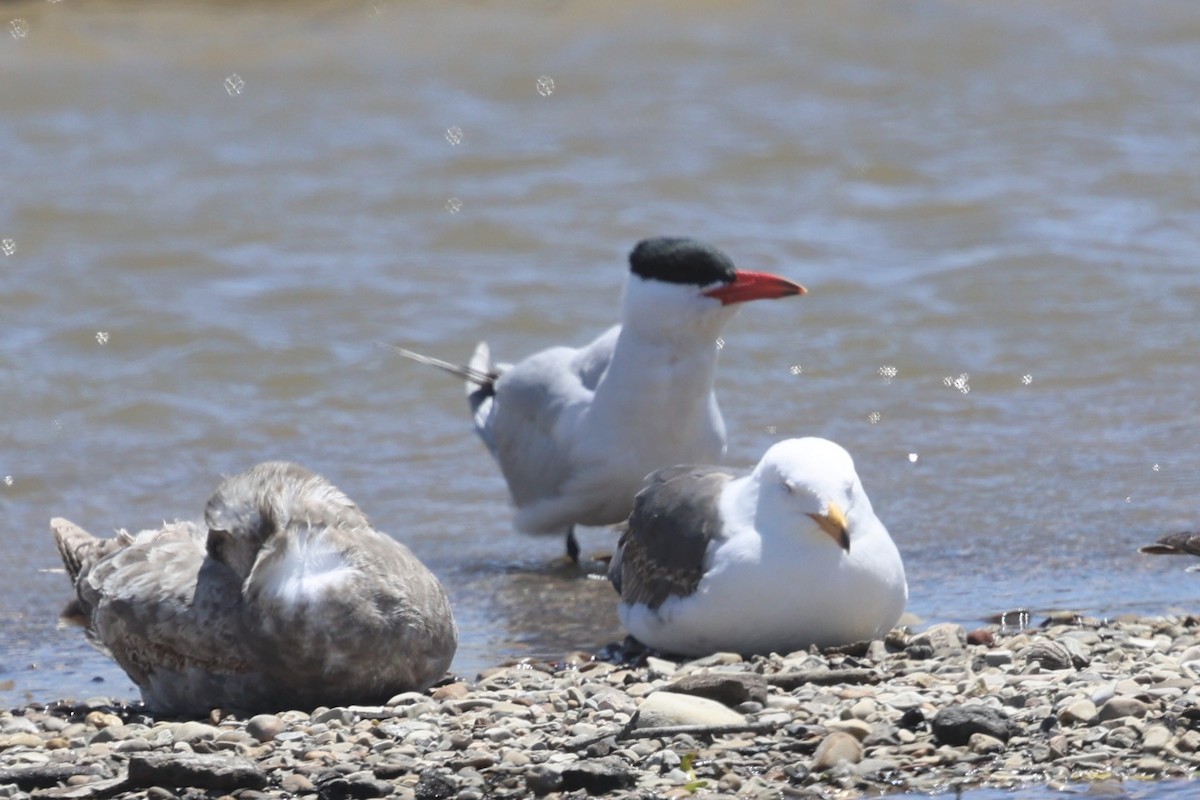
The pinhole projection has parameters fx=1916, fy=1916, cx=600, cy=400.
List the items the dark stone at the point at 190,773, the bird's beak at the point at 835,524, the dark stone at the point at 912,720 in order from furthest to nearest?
the bird's beak at the point at 835,524
the dark stone at the point at 912,720
the dark stone at the point at 190,773

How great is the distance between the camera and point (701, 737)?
4.33 m

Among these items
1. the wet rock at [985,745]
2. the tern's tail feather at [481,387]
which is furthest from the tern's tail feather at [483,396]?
the wet rock at [985,745]

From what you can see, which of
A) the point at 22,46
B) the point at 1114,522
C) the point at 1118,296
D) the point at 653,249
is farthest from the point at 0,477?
the point at 22,46

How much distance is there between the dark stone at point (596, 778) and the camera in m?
4.08

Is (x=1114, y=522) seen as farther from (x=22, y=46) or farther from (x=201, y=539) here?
(x=22, y=46)

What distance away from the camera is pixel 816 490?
17.1 feet

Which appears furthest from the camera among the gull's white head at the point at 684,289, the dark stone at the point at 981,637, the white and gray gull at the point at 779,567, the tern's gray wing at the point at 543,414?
the tern's gray wing at the point at 543,414

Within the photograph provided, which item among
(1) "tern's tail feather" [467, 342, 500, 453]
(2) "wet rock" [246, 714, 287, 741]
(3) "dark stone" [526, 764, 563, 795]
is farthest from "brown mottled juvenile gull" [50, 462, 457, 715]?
(1) "tern's tail feather" [467, 342, 500, 453]

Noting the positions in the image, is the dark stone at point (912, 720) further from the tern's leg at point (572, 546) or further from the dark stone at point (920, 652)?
the tern's leg at point (572, 546)

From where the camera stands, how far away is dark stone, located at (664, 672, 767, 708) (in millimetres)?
4586

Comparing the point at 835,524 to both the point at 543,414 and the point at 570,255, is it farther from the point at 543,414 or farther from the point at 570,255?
the point at 570,255

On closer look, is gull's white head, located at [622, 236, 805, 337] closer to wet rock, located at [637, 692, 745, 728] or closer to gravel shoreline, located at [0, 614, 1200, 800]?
gravel shoreline, located at [0, 614, 1200, 800]

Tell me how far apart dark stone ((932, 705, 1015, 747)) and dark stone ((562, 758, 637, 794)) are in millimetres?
701

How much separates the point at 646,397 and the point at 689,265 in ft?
1.75
